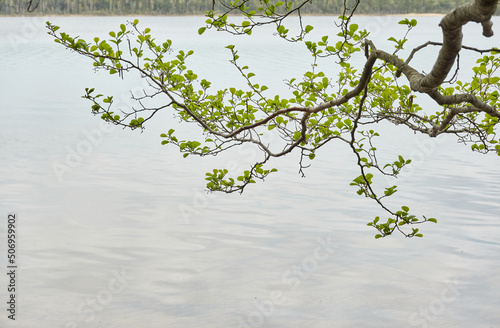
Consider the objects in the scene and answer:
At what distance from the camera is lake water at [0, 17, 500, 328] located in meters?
8.55

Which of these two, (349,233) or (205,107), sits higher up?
(205,107)

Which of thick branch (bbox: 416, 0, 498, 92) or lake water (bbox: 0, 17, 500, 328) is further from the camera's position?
lake water (bbox: 0, 17, 500, 328)

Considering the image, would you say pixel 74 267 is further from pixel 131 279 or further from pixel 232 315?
pixel 232 315

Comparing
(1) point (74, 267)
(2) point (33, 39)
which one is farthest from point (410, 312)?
(2) point (33, 39)

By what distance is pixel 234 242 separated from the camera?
1099 centimetres

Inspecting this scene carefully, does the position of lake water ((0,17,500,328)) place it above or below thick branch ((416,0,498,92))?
below

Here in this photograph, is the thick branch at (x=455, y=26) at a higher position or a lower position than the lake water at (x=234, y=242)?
higher

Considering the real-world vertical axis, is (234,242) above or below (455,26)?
below

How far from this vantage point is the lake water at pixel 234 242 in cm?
855

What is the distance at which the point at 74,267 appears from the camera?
9.72 meters

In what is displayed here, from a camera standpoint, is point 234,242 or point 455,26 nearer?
point 455,26

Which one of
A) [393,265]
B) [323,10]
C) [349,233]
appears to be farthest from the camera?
[323,10]

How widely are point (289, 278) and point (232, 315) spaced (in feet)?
4.71

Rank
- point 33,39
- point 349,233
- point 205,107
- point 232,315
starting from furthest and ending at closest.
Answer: point 33,39 → point 349,233 → point 232,315 → point 205,107
